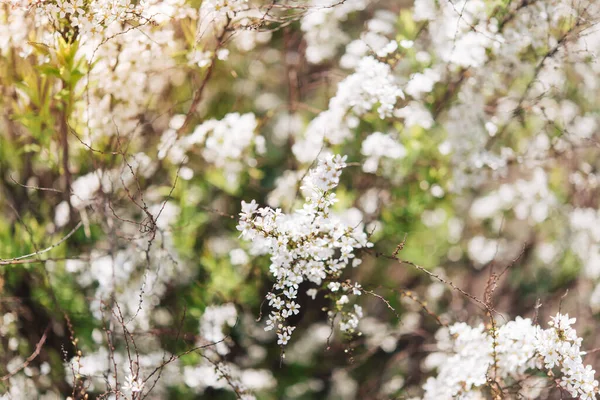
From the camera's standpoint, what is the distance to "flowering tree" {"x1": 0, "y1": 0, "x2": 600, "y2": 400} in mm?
2045

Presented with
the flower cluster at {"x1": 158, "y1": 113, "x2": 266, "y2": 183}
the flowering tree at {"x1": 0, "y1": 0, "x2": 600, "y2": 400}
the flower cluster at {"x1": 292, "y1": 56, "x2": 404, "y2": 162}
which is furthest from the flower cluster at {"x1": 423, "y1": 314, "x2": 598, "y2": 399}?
the flower cluster at {"x1": 158, "y1": 113, "x2": 266, "y2": 183}

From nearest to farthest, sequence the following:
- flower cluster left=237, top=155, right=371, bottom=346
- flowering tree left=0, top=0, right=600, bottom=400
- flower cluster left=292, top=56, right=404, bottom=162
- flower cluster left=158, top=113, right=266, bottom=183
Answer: flower cluster left=237, top=155, right=371, bottom=346 < flowering tree left=0, top=0, right=600, bottom=400 < flower cluster left=292, top=56, right=404, bottom=162 < flower cluster left=158, top=113, right=266, bottom=183

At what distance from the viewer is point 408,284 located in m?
3.88

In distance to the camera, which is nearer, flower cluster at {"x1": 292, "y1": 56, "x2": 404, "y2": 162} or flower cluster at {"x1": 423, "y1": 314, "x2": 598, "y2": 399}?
flower cluster at {"x1": 423, "y1": 314, "x2": 598, "y2": 399}

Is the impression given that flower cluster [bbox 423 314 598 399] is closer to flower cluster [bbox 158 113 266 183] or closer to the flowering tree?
the flowering tree

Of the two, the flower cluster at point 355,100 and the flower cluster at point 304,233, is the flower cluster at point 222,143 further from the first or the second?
the flower cluster at point 304,233

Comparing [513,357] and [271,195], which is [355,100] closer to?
[271,195]

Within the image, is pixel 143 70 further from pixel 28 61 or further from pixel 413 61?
pixel 413 61

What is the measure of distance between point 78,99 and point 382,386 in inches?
104

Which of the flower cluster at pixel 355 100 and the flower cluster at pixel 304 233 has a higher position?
the flower cluster at pixel 355 100

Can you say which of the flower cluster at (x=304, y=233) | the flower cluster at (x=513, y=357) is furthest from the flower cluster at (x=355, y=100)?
the flower cluster at (x=513, y=357)

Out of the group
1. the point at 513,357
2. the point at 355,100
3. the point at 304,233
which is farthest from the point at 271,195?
the point at 513,357

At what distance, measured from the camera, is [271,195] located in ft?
10.2

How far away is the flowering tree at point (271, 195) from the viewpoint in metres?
2.04
